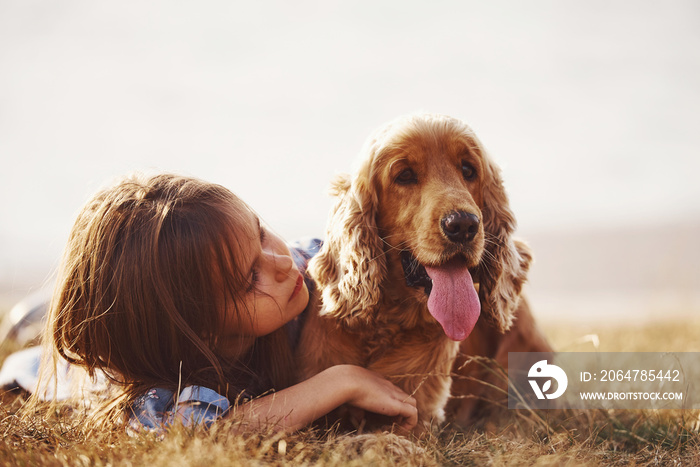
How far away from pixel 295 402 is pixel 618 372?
72.6 inches

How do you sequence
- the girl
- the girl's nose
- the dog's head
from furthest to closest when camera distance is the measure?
the girl's nose < the dog's head < the girl

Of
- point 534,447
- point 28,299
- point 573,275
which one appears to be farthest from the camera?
point 573,275

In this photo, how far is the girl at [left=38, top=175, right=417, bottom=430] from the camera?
1.99 m

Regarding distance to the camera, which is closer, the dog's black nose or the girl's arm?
the girl's arm

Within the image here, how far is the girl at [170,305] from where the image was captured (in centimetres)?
199

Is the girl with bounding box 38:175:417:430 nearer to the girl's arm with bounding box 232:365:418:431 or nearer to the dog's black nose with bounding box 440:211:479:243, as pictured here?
the girl's arm with bounding box 232:365:418:431

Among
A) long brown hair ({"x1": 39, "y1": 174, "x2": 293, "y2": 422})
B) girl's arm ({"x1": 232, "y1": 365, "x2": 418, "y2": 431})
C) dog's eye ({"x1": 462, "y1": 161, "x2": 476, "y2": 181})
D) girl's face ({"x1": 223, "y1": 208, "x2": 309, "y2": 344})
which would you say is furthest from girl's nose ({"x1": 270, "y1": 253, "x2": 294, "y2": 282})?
dog's eye ({"x1": 462, "y1": 161, "x2": 476, "y2": 181})

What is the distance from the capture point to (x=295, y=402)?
1.89 metres

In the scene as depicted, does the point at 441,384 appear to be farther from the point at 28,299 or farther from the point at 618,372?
the point at 28,299

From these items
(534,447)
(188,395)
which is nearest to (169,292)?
(188,395)

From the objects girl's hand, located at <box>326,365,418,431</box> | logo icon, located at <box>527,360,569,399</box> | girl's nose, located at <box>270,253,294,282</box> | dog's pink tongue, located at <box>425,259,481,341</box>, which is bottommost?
logo icon, located at <box>527,360,569,399</box>

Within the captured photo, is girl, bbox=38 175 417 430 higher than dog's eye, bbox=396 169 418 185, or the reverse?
dog's eye, bbox=396 169 418 185

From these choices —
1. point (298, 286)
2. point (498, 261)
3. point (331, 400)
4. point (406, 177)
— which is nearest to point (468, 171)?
point (406, 177)

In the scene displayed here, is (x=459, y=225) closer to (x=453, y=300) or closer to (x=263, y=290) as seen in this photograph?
(x=453, y=300)
